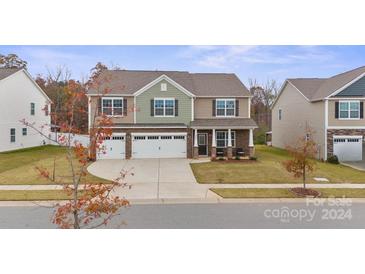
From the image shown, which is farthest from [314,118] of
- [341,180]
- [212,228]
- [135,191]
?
[212,228]

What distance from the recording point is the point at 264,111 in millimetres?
51875

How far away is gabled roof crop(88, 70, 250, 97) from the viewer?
1042 inches

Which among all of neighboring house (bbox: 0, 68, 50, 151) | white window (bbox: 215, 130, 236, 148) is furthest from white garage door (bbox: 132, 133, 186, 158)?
neighboring house (bbox: 0, 68, 50, 151)

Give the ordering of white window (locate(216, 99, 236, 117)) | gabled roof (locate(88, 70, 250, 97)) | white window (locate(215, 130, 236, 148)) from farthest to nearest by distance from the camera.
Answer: white window (locate(216, 99, 236, 117)) → gabled roof (locate(88, 70, 250, 97)) → white window (locate(215, 130, 236, 148))

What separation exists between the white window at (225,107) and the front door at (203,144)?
7.82ft

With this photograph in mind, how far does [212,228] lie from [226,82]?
70.2ft

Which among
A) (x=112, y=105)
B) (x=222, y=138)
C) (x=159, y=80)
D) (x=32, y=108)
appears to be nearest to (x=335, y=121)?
(x=222, y=138)

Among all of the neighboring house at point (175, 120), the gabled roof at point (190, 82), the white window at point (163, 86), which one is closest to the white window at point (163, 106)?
the neighboring house at point (175, 120)

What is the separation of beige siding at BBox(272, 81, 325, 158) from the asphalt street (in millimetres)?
15664

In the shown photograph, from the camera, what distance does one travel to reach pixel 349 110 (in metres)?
24.9

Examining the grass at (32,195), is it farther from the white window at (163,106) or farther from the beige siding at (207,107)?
the beige siding at (207,107)

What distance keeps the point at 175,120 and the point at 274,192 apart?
1366 centimetres

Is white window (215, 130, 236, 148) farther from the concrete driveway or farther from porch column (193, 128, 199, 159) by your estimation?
the concrete driveway

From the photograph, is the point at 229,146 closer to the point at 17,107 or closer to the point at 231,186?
the point at 231,186
